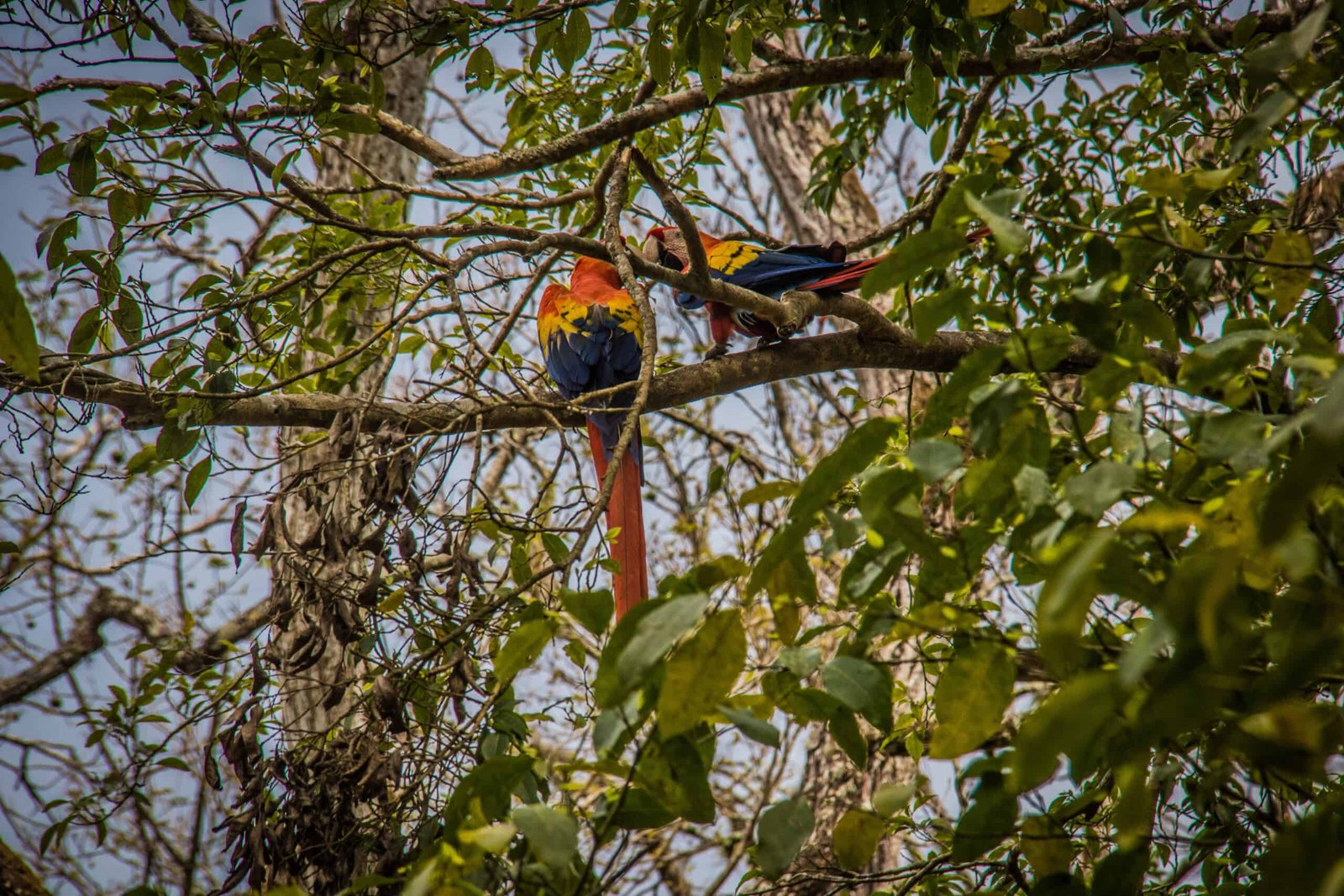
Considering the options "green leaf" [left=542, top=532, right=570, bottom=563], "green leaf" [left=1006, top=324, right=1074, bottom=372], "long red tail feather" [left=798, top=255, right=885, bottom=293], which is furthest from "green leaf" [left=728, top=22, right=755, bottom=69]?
"green leaf" [left=1006, top=324, right=1074, bottom=372]

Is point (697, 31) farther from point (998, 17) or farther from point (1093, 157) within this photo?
point (1093, 157)

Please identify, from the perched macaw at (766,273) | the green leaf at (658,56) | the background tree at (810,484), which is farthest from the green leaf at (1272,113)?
the perched macaw at (766,273)

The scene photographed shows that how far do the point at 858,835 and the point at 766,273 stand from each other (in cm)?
209

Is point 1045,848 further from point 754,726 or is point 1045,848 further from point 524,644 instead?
point 524,644

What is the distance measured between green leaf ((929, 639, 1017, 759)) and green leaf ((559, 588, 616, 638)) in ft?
1.12

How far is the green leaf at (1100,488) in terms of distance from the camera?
724 mm

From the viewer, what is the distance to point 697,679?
754 millimetres

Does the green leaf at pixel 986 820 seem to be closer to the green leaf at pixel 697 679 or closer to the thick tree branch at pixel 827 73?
the green leaf at pixel 697 679

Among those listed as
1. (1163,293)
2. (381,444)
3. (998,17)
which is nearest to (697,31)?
(998,17)

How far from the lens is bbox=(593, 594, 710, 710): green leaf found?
690mm

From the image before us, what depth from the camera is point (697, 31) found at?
180 centimetres

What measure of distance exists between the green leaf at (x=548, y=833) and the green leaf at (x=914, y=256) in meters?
0.60

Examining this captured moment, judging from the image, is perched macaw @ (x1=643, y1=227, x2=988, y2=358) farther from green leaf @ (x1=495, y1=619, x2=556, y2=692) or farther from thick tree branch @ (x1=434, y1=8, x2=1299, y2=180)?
green leaf @ (x1=495, y1=619, x2=556, y2=692)

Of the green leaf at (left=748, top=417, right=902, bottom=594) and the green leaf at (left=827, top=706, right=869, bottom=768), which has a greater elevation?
the green leaf at (left=748, top=417, right=902, bottom=594)
